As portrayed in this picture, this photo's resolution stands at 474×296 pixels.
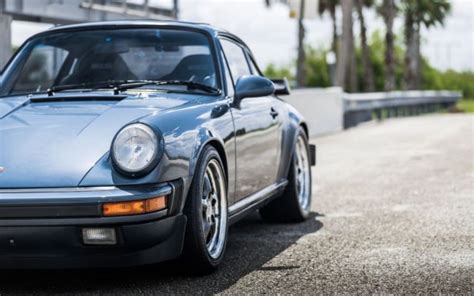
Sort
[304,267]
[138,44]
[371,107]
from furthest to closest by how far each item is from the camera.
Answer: [371,107] < [138,44] < [304,267]

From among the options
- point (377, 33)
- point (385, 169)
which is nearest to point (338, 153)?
point (385, 169)

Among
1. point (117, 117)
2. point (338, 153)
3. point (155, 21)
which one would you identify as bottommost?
point (338, 153)

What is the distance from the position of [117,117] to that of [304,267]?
54.7 inches

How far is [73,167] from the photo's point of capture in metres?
5.36

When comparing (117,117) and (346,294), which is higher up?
(117,117)

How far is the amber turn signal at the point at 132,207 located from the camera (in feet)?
17.0

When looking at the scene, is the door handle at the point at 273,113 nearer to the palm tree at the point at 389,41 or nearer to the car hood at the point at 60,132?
the car hood at the point at 60,132

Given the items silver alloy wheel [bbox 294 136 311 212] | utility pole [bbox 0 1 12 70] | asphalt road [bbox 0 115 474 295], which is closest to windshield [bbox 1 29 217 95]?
asphalt road [bbox 0 115 474 295]

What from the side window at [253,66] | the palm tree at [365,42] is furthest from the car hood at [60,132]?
the palm tree at [365,42]

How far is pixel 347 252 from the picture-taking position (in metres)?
6.76

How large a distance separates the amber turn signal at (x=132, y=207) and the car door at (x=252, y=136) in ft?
4.51

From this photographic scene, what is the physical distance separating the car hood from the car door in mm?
722

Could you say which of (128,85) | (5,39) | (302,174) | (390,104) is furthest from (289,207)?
(390,104)

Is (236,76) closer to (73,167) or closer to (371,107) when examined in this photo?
(73,167)
